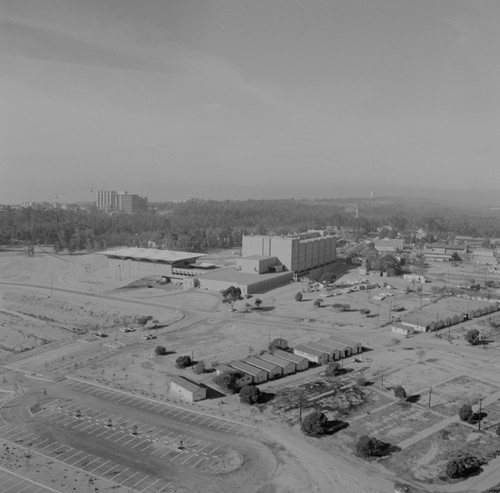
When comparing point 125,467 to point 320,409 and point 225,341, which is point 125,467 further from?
point 225,341

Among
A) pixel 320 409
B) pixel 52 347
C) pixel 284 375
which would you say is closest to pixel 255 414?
pixel 320 409

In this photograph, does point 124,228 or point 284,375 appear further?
point 124,228

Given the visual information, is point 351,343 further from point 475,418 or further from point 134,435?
point 134,435

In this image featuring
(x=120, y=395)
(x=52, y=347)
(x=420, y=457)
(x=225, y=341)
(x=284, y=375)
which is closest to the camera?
(x=420, y=457)

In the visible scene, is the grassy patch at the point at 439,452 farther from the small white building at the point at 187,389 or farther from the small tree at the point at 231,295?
the small tree at the point at 231,295

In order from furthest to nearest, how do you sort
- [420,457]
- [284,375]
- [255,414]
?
[284,375] → [255,414] → [420,457]

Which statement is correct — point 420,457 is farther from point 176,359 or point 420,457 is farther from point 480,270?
point 480,270
